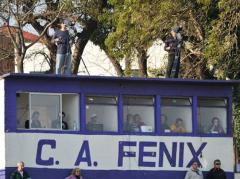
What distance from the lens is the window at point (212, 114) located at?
24391 mm

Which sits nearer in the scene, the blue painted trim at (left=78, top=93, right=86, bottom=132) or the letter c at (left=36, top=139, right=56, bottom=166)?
the letter c at (left=36, top=139, right=56, bottom=166)

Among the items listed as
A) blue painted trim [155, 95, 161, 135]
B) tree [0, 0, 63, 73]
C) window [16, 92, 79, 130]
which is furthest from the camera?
tree [0, 0, 63, 73]

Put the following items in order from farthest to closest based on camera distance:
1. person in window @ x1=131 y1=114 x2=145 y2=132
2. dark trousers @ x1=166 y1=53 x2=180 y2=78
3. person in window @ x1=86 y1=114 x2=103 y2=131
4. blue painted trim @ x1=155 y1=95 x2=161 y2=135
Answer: dark trousers @ x1=166 y1=53 x2=180 y2=78 → blue painted trim @ x1=155 y1=95 x2=161 y2=135 → person in window @ x1=131 y1=114 x2=145 y2=132 → person in window @ x1=86 y1=114 x2=103 y2=131

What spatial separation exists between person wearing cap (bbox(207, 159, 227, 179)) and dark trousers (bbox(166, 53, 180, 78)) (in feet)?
9.09

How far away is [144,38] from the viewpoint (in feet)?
102

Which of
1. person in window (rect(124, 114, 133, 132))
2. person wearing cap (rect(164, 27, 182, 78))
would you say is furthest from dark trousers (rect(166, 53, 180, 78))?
person in window (rect(124, 114, 133, 132))

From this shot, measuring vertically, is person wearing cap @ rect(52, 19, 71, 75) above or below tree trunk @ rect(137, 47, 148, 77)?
below

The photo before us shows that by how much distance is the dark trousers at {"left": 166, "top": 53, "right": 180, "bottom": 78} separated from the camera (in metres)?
24.5

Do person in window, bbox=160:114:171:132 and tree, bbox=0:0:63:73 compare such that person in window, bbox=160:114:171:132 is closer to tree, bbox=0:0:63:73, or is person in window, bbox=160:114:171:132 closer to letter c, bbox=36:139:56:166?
letter c, bbox=36:139:56:166

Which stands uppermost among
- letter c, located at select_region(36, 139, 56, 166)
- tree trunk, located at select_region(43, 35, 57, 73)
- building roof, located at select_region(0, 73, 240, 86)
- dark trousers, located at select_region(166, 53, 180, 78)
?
tree trunk, located at select_region(43, 35, 57, 73)

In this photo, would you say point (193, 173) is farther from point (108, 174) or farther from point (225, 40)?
point (225, 40)

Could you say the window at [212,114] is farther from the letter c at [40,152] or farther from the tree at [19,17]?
the tree at [19,17]

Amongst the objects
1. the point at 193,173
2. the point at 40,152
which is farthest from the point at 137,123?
the point at 40,152

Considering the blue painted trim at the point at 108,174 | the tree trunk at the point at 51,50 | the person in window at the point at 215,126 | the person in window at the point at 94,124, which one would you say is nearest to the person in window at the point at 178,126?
the person in window at the point at 215,126
